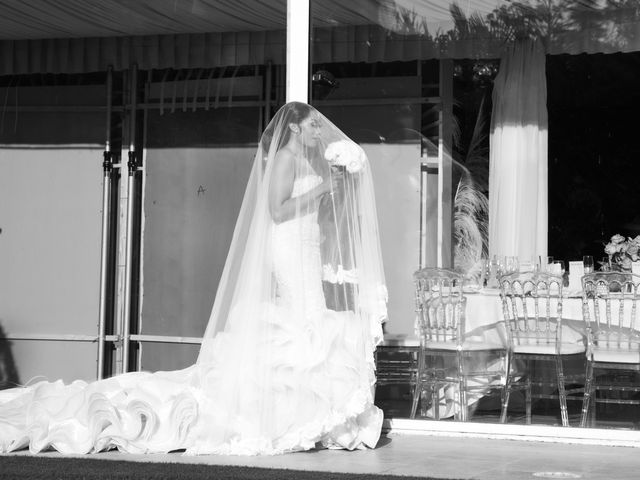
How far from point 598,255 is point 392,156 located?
1708 mm

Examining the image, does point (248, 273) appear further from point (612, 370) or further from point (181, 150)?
point (181, 150)

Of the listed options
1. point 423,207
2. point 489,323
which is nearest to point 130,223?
point 423,207

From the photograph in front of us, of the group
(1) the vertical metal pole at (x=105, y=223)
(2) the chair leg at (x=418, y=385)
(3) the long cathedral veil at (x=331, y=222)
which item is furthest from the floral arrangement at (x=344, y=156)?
(1) the vertical metal pole at (x=105, y=223)

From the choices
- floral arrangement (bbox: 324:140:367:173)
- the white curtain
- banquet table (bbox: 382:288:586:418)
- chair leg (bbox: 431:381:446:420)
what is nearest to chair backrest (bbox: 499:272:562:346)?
banquet table (bbox: 382:288:586:418)

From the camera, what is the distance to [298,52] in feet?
21.5

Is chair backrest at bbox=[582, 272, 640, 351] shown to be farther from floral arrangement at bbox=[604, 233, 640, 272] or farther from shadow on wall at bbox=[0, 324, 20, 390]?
shadow on wall at bbox=[0, 324, 20, 390]

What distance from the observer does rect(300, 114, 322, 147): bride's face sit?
5996 millimetres

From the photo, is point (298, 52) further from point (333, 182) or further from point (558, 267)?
point (558, 267)

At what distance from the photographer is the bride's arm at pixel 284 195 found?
589 centimetres

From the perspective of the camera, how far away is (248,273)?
18.9 ft

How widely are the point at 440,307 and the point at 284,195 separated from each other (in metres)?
1.62

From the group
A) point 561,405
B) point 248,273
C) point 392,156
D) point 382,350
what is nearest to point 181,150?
point 392,156

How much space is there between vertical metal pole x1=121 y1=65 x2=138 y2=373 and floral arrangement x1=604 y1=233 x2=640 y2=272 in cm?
415

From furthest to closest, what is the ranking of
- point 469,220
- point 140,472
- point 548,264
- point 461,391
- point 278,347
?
1. point 469,220
2. point 548,264
3. point 461,391
4. point 278,347
5. point 140,472
